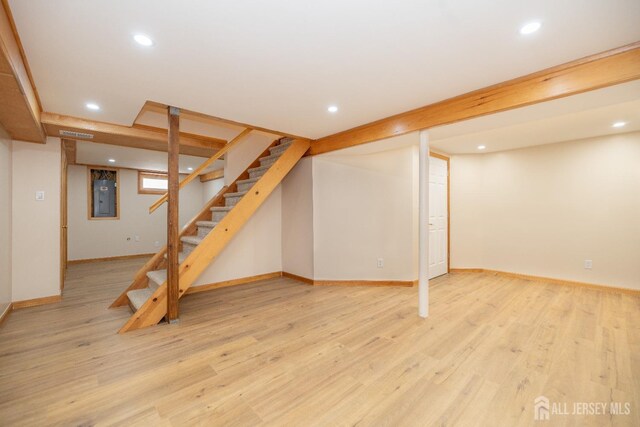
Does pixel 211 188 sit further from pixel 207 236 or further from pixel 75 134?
pixel 207 236

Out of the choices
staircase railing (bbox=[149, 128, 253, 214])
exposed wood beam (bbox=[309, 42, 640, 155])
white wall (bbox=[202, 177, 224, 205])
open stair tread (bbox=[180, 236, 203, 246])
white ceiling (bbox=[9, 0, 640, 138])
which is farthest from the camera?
white wall (bbox=[202, 177, 224, 205])

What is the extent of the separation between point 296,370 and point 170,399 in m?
0.88

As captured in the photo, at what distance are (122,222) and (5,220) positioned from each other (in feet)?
13.5

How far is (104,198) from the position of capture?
6.79m

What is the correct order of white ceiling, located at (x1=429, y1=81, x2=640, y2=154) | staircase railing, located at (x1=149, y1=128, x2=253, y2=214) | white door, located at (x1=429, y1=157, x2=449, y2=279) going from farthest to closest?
white door, located at (x1=429, y1=157, x2=449, y2=279), staircase railing, located at (x1=149, y1=128, x2=253, y2=214), white ceiling, located at (x1=429, y1=81, x2=640, y2=154)

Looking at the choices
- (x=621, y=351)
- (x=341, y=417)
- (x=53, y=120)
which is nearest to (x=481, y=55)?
A: (x=341, y=417)

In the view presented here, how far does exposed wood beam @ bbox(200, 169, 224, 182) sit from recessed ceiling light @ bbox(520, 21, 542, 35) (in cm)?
644

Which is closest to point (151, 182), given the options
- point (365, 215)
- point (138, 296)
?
point (138, 296)

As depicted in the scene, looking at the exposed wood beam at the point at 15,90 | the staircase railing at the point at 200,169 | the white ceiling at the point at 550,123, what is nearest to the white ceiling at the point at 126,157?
the exposed wood beam at the point at 15,90

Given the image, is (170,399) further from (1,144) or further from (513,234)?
(513,234)

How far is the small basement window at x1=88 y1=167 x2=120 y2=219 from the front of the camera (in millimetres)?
6602

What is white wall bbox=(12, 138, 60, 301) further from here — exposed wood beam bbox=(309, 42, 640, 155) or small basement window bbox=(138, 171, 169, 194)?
exposed wood beam bbox=(309, 42, 640, 155)

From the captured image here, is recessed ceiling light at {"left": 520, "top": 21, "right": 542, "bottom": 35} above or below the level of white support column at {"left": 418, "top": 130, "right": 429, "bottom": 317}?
above

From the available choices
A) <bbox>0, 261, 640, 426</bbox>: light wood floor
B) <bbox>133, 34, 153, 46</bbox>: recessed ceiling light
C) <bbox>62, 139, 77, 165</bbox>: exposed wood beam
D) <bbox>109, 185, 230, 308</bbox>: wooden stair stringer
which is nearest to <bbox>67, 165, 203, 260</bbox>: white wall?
<bbox>62, 139, 77, 165</bbox>: exposed wood beam
